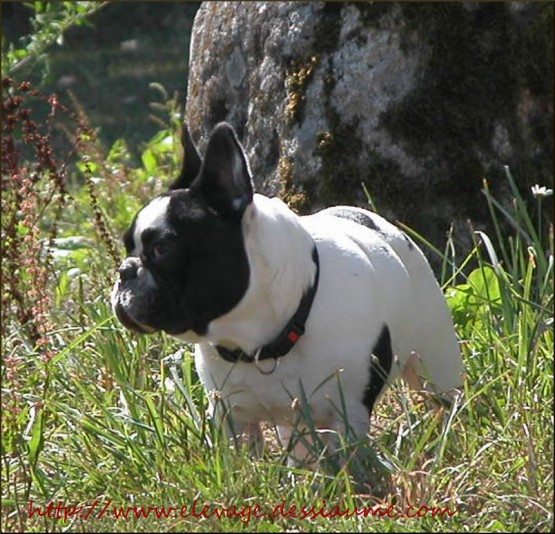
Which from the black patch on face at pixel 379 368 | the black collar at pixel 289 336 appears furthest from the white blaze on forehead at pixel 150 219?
the black patch on face at pixel 379 368

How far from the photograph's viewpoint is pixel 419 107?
5023mm

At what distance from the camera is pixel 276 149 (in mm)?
5176

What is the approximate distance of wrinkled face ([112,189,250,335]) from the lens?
3432mm

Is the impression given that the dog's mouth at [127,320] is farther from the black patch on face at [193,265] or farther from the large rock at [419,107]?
the large rock at [419,107]

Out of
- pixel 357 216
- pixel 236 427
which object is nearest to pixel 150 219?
pixel 236 427

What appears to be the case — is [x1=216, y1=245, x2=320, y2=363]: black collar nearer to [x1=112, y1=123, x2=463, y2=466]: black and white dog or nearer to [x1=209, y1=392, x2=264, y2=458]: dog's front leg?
[x1=112, y1=123, x2=463, y2=466]: black and white dog

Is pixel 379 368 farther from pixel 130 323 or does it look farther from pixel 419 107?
pixel 419 107

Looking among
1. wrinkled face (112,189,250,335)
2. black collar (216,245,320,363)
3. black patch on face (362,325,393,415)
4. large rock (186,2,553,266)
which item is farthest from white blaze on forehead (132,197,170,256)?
large rock (186,2,553,266)

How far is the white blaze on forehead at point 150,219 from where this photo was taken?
3453mm

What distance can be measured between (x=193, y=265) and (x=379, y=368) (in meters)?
0.50

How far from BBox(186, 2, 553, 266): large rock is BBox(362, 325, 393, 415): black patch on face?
4.83 ft

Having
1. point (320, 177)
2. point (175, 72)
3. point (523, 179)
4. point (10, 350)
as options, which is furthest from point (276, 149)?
point (175, 72)

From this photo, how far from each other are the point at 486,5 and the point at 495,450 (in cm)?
194

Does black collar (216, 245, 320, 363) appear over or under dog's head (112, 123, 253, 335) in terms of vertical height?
under
